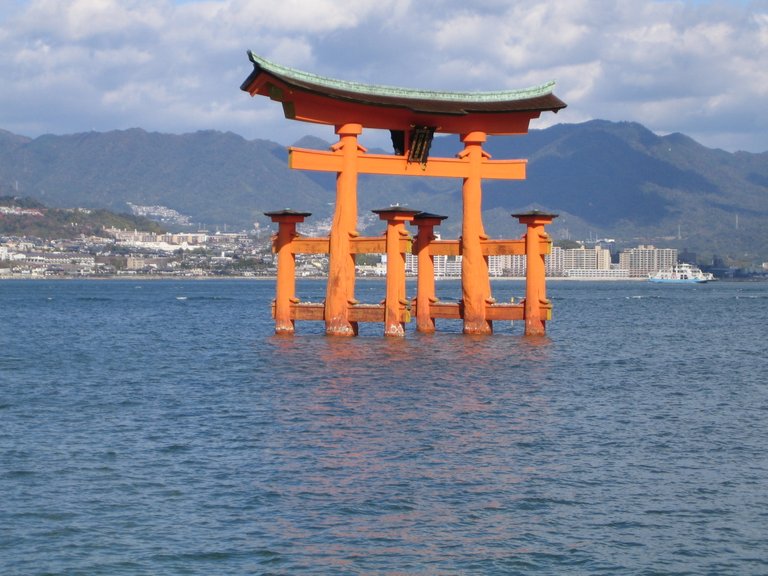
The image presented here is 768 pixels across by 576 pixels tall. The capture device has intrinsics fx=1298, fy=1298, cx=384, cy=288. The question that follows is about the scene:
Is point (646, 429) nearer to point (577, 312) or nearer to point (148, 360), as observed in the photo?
point (148, 360)

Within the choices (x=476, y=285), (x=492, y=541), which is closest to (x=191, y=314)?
(x=476, y=285)

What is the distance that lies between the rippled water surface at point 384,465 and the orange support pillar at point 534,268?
6.34 m

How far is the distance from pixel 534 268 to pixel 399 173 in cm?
640

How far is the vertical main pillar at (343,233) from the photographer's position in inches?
1861

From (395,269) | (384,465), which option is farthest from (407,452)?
(395,269)

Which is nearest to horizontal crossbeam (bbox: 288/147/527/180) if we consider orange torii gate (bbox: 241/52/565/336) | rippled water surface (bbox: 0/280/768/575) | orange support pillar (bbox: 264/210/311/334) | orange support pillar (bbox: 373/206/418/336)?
orange torii gate (bbox: 241/52/565/336)

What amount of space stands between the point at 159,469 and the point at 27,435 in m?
5.06

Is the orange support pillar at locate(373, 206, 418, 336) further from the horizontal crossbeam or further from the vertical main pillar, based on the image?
the horizontal crossbeam

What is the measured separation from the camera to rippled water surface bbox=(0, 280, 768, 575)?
1814cm

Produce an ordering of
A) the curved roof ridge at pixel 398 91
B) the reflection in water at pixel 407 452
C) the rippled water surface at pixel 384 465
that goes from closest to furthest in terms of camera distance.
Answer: the rippled water surface at pixel 384 465, the reflection in water at pixel 407 452, the curved roof ridge at pixel 398 91

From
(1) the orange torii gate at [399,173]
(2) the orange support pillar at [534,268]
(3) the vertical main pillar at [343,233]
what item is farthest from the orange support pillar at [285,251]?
(2) the orange support pillar at [534,268]

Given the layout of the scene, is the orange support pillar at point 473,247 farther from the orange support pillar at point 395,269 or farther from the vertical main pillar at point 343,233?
the vertical main pillar at point 343,233

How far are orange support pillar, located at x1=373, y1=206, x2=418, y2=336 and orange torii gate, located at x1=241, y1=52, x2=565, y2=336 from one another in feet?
0.16

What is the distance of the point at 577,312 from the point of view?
298ft
